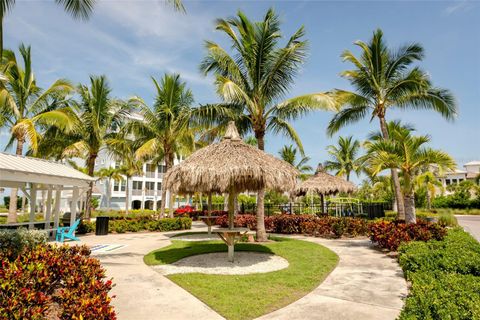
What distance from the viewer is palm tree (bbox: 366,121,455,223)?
1172 centimetres

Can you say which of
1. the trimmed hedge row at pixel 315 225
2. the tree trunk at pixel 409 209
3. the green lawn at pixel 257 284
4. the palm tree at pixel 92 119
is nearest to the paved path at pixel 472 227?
the tree trunk at pixel 409 209

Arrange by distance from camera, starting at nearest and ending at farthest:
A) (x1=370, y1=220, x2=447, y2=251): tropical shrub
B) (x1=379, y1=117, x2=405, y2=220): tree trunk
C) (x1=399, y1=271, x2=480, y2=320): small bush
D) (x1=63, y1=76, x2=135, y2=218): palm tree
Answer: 1. (x1=399, y1=271, x2=480, y2=320): small bush
2. (x1=370, y1=220, x2=447, y2=251): tropical shrub
3. (x1=379, y1=117, x2=405, y2=220): tree trunk
4. (x1=63, y1=76, x2=135, y2=218): palm tree

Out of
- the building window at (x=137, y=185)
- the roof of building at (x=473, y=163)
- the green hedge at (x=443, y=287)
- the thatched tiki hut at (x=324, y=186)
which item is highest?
the roof of building at (x=473, y=163)

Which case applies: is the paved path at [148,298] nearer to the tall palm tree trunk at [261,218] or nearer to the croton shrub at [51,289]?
the croton shrub at [51,289]

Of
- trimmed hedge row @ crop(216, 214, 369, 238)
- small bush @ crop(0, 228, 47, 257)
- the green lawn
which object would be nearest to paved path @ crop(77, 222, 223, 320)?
the green lawn

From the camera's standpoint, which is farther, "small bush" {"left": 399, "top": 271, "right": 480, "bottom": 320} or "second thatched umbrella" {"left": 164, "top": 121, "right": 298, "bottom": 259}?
"second thatched umbrella" {"left": 164, "top": 121, "right": 298, "bottom": 259}

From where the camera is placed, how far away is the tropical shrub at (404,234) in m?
9.80

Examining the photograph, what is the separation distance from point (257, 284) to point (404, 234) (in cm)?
615

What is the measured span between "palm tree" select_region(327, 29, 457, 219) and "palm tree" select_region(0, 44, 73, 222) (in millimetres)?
14814

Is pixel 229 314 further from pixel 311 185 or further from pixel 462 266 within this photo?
pixel 311 185

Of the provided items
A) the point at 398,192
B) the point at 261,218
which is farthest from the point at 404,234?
the point at 261,218

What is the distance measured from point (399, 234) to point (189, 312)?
793 centimetres

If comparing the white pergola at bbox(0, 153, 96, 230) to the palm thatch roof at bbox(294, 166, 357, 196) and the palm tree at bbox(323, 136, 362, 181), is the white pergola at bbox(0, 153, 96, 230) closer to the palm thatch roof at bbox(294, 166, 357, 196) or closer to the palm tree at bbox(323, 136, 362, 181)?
the palm thatch roof at bbox(294, 166, 357, 196)

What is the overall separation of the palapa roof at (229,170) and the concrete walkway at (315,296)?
2.54 metres
